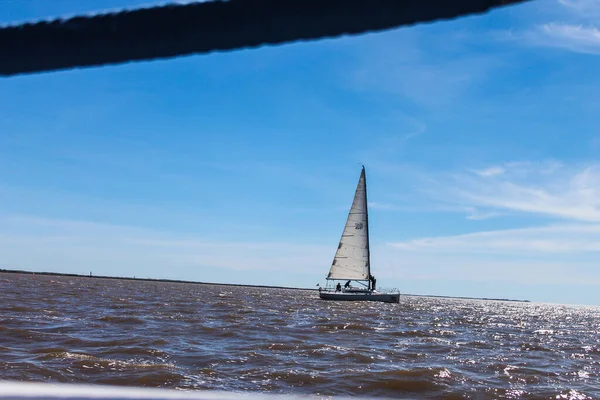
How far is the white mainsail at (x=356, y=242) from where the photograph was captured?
5153 cm

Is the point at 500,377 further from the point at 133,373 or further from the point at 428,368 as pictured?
the point at 133,373

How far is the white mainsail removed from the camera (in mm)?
51531

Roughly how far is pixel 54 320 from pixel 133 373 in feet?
26.8

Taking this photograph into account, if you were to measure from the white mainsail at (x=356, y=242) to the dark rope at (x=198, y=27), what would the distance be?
50427 millimetres

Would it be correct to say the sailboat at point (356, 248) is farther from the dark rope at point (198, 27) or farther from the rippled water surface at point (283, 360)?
the dark rope at point (198, 27)

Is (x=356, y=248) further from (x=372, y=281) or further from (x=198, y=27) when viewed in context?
(x=198, y=27)

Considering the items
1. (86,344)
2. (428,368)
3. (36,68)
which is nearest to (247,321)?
(86,344)

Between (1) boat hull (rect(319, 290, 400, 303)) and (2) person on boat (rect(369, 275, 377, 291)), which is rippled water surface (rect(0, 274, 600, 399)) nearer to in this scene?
(1) boat hull (rect(319, 290, 400, 303))

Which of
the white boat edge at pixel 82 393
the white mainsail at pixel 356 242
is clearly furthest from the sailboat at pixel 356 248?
the white boat edge at pixel 82 393

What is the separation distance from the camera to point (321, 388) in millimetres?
8906

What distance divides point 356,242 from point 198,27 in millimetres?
50976

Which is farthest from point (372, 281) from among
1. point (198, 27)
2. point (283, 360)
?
point (198, 27)

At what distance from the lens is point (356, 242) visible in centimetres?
5172

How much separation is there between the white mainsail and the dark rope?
50427mm
